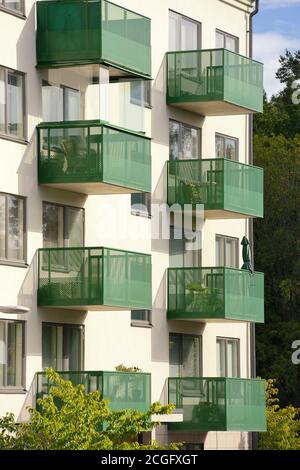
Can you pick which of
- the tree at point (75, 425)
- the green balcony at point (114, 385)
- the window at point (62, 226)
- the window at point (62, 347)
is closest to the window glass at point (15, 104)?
the window at point (62, 226)

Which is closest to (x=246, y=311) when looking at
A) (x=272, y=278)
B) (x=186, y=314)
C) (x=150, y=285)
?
(x=186, y=314)

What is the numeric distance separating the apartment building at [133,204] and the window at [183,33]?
0.07 m

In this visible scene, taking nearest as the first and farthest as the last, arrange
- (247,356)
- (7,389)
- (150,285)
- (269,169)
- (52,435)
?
(52,435)
(7,389)
(150,285)
(247,356)
(269,169)

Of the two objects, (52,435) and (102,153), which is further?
(102,153)

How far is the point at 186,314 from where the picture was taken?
5591 cm

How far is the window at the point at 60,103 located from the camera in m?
49.1

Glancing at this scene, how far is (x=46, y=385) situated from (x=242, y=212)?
11259 mm

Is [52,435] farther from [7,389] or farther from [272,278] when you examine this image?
[272,278]

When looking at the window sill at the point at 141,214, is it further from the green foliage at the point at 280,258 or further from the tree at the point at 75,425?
the green foliage at the point at 280,258

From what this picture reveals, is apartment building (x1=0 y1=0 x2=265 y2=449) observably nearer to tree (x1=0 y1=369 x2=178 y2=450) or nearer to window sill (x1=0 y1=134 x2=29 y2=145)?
window sill (x1=0 y1=134 x2=29 y2=145)

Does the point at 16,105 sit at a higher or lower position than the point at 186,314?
higher

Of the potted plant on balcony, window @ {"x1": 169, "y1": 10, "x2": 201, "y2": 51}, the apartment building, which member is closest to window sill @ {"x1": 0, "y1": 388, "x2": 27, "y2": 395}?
the apartment building

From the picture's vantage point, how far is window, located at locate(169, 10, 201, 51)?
5706 cm

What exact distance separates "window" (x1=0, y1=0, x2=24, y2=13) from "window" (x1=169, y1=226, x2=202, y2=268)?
1081 cm
